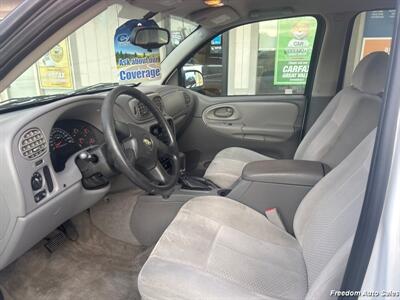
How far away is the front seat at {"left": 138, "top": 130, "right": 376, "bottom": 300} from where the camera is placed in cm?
103

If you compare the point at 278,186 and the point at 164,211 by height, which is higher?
the point at 278,186

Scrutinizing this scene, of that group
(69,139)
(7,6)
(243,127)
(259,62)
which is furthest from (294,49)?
(7,6)

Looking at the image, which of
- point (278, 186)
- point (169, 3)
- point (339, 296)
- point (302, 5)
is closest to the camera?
point (339, 296)

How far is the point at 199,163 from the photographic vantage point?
9.71 feet

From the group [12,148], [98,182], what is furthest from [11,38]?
[98,182]

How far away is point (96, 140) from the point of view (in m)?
1.76

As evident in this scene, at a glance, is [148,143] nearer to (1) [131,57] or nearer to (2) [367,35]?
(1) [131,57]

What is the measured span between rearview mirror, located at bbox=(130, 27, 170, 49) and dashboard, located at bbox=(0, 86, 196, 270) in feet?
1.38

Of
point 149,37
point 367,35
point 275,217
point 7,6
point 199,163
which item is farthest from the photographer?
point 199,163

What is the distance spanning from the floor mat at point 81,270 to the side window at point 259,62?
1528 mm

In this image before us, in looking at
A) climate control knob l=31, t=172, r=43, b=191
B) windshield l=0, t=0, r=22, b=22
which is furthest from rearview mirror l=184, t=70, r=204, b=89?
windshield l=0, t=0, r=22, b=22

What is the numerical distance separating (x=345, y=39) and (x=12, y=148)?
2.12 metres

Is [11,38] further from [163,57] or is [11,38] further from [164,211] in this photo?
[163,57]

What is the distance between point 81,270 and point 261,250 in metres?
1.05
